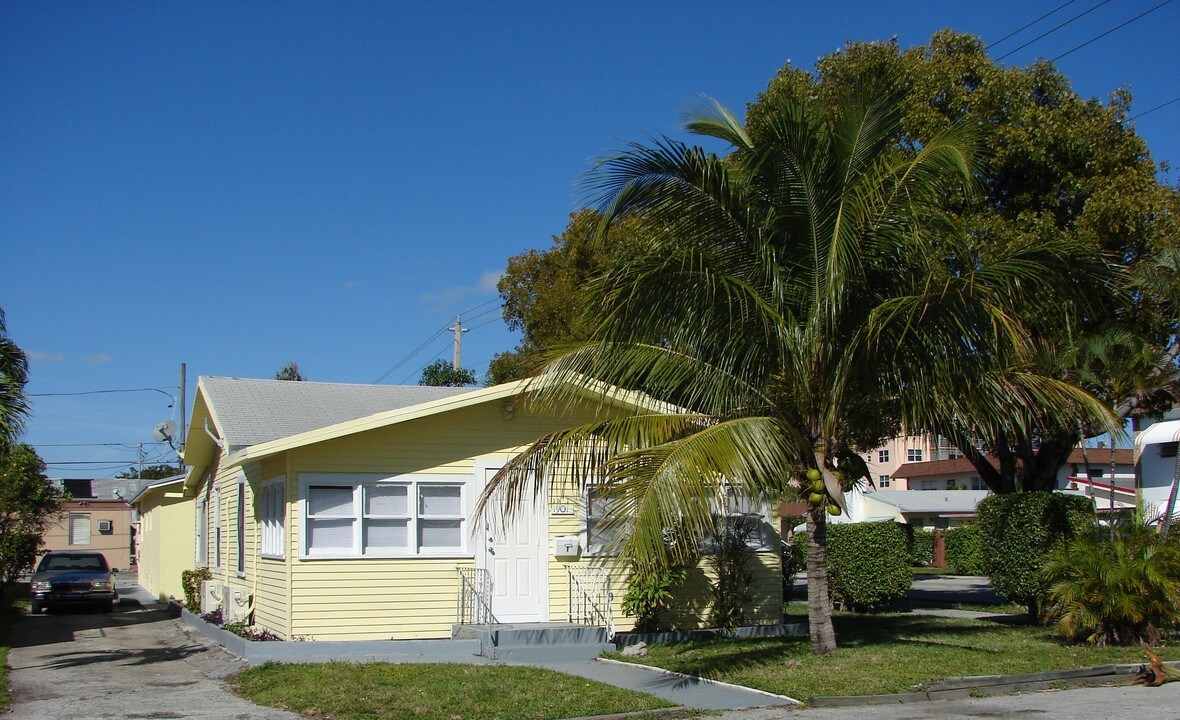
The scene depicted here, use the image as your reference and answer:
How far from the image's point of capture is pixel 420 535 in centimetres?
1541

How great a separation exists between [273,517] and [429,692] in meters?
5.91

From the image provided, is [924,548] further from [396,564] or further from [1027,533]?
[396,564]

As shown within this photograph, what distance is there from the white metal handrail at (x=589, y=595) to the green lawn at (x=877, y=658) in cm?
107

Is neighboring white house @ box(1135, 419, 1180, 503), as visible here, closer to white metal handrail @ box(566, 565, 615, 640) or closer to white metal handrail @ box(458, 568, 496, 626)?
white metal handrail @ box(566, 565, 615, 640)

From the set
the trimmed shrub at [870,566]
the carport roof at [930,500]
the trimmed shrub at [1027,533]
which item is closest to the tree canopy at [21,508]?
the trimmed shrub at [870,566]

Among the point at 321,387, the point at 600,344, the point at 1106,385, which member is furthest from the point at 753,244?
the point at 321,387

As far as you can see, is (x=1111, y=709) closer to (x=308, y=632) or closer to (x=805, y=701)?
(x=805, y=701)

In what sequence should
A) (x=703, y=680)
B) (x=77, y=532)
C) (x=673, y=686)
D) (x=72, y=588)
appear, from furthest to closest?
(x=77, y=532)
(x=72, y=588)
(x=703, y=680)
(x=673, y=686)

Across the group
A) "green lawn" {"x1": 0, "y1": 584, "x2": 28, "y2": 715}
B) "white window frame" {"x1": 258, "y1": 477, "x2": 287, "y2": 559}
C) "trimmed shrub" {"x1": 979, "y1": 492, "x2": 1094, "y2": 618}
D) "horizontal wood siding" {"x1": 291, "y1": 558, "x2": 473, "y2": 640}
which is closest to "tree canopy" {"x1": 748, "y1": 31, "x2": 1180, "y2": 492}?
"trimmed shrub" {"x1": 979, "y1": 492, "x2": 1094, "y2": 618}

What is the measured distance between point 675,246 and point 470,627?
245 inches

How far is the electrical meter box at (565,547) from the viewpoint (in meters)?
15.7

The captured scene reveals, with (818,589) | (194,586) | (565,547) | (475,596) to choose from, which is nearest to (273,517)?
(475,596)

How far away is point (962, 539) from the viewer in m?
40.8

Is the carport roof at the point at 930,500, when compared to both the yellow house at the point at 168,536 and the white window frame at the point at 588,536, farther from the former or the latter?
the white window frame at the point at 588,536
